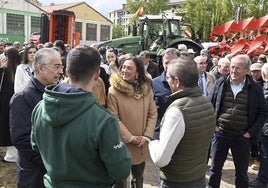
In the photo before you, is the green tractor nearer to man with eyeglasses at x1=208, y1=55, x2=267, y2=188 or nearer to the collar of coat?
man with eyeglasses at x1=208, y1=55, x2=267, y2=188

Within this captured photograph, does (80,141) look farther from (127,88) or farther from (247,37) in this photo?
(247,37)

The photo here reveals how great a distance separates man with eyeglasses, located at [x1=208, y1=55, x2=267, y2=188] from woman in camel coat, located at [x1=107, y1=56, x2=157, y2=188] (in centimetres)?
84

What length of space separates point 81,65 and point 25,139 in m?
0.98

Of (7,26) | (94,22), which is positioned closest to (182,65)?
(7,26)

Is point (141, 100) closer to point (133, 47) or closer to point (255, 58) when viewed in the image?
point (255, 58)

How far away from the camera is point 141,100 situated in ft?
11.3

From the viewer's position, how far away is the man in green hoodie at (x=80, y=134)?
1.70 metres

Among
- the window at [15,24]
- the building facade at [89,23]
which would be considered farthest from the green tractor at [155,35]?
the building facade at [89,23]

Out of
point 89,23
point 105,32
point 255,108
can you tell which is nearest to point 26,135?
point 255,108

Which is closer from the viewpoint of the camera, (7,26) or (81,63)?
(81,63)

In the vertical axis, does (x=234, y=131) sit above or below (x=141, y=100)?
below

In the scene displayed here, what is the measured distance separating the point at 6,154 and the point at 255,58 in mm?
7852

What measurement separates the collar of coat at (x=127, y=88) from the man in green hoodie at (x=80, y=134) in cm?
156

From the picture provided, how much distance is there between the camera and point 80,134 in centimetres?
171
